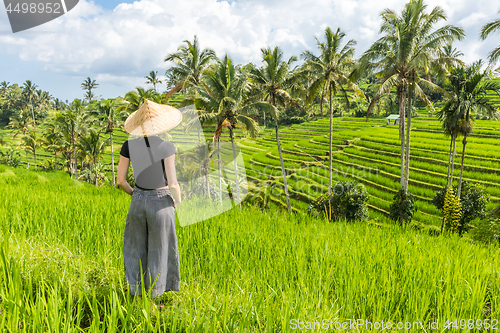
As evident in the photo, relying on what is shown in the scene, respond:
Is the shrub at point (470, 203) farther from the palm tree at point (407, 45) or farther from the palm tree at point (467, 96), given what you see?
the palm tree at point (407, 45)

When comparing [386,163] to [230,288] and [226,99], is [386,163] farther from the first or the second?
[230,288]

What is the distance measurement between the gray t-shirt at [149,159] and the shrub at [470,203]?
61.3ft

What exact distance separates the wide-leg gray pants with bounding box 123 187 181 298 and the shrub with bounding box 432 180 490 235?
61.0ft

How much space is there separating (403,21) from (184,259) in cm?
1796

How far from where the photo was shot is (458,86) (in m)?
16.7

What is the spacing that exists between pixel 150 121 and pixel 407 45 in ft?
55.1

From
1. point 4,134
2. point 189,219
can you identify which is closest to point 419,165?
point 189,219

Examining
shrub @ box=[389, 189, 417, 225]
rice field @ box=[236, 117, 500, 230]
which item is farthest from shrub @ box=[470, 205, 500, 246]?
shrub @ box=[389, 189, 417, 225]

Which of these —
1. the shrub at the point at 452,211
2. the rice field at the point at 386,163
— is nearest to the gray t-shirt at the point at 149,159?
the shrub at the point at 452,211

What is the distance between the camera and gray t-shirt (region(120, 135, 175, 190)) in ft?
6.01

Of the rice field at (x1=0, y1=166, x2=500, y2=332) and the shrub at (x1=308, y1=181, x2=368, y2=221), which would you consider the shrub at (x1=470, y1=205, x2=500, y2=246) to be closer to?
the shrub at (x1=308, y1=181, x2=368, y2=221)

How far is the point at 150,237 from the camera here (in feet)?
6.04

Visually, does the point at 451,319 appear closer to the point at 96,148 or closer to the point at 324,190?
the point at 324,190

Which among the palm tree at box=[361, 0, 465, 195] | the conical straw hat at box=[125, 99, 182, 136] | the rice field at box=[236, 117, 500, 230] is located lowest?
the rice field at box=[236, 117, 500, 230]
